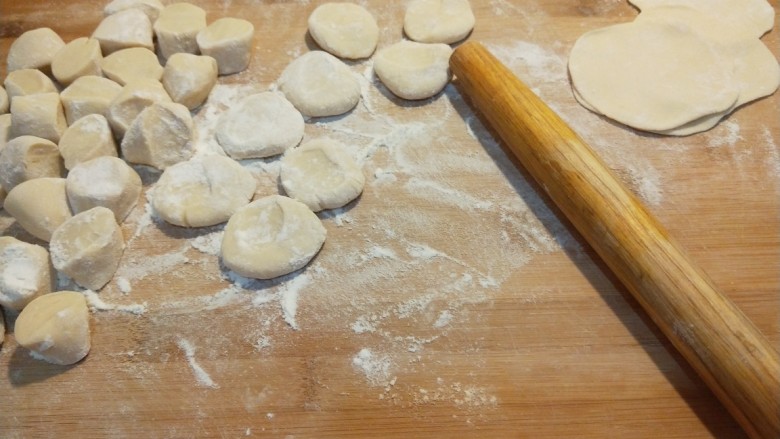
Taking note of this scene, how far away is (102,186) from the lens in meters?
1.29

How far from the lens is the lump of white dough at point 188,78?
1450 mm

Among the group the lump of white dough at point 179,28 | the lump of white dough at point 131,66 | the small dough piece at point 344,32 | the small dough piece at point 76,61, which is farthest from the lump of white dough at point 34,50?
the small dough piece at point 344,32

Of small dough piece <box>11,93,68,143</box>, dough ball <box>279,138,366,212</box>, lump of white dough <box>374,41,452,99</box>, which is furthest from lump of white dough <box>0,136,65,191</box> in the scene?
lump of white dough <box>374,41,452,99</box>

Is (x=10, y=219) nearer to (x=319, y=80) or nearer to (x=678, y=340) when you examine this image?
(x=319, y=80)

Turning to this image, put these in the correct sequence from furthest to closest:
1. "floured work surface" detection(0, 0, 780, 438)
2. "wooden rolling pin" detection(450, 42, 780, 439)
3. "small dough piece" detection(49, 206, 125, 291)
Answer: "small dough piece" detection(49, 206, 125, 291) < "floured work surface" detection(0, 0, 780, 438) < "wooden rolling pin" detection(450, 42, 780, 439)

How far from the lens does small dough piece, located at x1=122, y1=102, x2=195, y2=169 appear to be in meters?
1.35

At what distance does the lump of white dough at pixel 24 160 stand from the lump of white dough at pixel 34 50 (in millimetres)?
300

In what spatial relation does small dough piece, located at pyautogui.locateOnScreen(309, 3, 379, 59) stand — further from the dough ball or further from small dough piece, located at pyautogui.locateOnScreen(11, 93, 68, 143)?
small dough piece, located at pyautogui.locateOnScreen(11, 93, 68, 143)

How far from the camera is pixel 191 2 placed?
172 cm

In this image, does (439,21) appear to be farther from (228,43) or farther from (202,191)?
(202,191)

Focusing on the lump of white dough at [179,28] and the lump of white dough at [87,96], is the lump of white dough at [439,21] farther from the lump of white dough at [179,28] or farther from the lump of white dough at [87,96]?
the lump of white dough at [87,96]

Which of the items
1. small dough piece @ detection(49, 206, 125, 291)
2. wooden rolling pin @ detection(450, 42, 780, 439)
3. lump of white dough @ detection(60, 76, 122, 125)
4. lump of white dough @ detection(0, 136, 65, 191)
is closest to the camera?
wooden rolling pin @ detection(450, 42, 780, 439)

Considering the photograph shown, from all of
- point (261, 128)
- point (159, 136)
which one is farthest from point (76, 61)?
Result: point (261, 128)

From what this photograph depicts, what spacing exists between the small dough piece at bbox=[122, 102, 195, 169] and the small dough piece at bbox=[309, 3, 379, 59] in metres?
0.41
